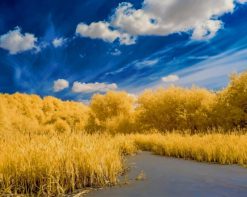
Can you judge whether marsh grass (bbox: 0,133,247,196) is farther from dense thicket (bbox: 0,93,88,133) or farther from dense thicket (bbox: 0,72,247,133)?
dense thicket (bbox: 0,93,88,133)

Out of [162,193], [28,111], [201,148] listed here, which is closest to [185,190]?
A: [162,193]

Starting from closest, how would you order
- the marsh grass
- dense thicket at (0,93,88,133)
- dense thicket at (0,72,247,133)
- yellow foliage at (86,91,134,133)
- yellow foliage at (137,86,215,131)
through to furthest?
1. the marsh grass
2. dense thicket at (0,72,247,133)
3. yellow foliage at (137,86,215,131)
4. yellow foliage at (86,91,134,133)
5. dense thicket at (0,93,88,133)

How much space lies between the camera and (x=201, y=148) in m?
13.0

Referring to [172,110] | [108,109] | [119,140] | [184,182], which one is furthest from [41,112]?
[184,182]

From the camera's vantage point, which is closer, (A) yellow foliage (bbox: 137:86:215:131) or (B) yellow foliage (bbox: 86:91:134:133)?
(A) yellow foliage (bbox: 137:86:215:131)

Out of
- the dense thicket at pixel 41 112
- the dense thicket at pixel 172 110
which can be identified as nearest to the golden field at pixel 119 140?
the dense thicket at pixel 172 110

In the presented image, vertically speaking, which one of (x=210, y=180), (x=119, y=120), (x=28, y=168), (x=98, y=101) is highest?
(x=98, y=101)

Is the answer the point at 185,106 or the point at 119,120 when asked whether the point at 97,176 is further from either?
A: the point at 119,120

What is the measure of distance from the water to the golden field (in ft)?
1.97

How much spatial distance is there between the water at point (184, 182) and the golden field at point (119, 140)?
0.60 m

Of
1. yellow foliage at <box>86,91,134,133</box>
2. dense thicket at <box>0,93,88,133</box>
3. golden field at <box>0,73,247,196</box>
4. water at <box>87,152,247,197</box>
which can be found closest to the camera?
water at <box>87,152,247,197</box>

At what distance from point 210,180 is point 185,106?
21498 millimetres

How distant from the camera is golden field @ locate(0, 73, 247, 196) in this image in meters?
7.21

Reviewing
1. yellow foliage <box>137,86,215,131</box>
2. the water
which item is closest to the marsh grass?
the water
